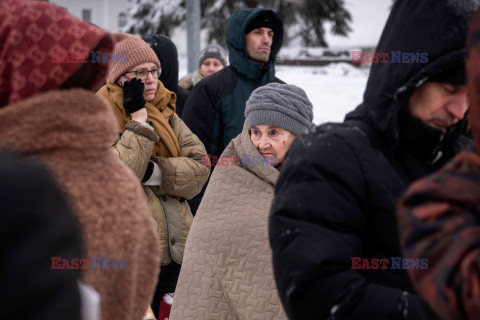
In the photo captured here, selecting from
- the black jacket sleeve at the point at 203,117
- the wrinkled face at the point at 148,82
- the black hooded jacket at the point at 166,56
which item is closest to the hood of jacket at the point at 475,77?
the wrinkled face at the point at 148,82

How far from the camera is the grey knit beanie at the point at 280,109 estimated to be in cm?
284

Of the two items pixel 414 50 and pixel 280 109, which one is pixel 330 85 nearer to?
pixel 280 109

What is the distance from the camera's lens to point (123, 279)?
1219 mm

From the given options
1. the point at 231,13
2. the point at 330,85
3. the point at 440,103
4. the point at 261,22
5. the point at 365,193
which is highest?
the point at 440,103

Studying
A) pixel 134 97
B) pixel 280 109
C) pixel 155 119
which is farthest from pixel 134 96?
pixel 280 109

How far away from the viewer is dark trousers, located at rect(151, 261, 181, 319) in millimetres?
3078

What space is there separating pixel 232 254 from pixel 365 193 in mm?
1001

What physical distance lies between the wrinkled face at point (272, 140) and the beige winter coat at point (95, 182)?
1494mm

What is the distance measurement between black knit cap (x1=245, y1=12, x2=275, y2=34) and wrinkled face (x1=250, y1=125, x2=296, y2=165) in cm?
165

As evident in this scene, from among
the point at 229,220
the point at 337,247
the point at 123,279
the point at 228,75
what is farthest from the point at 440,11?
the point at 228,75

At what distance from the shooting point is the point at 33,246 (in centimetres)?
92

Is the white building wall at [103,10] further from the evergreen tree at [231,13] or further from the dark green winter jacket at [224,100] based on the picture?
the dark green winter jacket at [224,100]

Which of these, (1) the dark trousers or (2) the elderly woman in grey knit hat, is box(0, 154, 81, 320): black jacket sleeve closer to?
(2) the elderly woman in grey knit hat

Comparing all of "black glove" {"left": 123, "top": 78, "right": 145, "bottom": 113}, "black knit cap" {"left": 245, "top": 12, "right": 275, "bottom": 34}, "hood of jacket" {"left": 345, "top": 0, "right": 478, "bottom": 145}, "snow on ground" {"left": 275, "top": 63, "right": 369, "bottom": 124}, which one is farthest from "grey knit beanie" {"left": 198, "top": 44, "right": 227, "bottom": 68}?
"hood of jacket" {"left": 345, "top": 0, "right": 478, "bottom": 145}
